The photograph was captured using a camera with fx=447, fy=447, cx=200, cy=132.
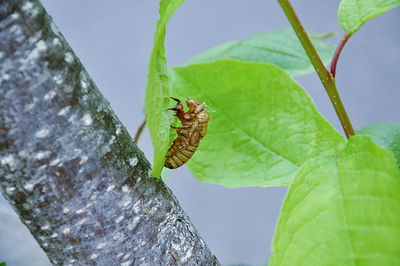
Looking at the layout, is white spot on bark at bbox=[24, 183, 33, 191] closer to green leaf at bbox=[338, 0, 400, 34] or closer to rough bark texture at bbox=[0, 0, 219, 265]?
rough bark texture at bbox=[0, 0, 219, 265]

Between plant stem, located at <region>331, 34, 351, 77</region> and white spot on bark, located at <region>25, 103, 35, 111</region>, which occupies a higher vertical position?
white spot on bark, located at <region>25, 103, 35, 111</region>

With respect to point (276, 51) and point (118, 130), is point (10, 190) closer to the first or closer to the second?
point (118, 130)

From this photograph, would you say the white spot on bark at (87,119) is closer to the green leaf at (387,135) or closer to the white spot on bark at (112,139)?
the white spot on bark at (112,139)

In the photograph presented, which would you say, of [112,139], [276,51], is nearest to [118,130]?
[112,139]

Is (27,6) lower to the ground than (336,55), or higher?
higher

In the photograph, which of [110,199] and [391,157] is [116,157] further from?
[391,157]

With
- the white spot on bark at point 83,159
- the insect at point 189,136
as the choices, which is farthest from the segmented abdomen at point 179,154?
the white spot on bark at point 83,159

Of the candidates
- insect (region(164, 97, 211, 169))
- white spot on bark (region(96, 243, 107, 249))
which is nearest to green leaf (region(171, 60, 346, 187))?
insect (region(164, 97, 211, 169))
